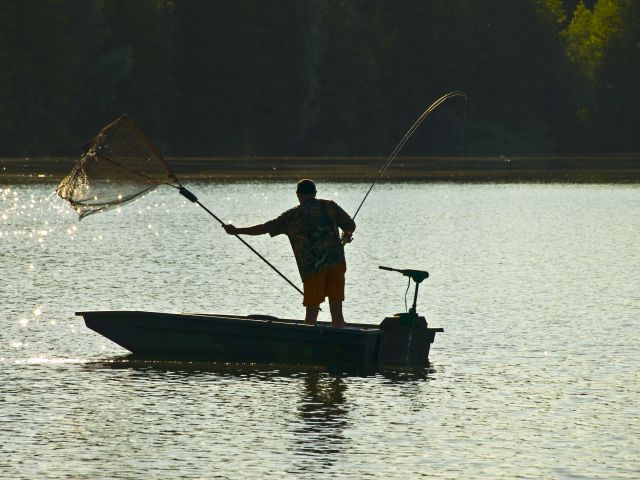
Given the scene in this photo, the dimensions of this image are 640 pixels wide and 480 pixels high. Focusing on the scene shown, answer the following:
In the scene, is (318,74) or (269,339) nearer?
(269,339)

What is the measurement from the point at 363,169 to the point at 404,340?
7245 cm

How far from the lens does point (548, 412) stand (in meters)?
15.9

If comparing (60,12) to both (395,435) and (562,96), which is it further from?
(395,435)

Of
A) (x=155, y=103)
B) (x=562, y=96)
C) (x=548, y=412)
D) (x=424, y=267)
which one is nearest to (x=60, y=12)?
(x=155, y=103)

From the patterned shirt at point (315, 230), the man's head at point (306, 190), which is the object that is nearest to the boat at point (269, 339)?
the patterned shirt at point (315, 230)

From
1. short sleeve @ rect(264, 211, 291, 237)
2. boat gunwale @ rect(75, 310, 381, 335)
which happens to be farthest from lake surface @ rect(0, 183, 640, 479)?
short sleeve @ rect(264, 211, 291, 237)

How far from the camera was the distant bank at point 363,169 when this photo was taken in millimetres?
78562

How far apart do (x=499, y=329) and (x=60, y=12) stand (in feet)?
274

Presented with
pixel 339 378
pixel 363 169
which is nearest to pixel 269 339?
pixel 339 378

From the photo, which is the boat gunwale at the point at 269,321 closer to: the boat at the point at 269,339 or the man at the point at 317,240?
the boat at the point at 269,339

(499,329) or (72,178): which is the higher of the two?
(72,178)

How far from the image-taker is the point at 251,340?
1881 centimetres

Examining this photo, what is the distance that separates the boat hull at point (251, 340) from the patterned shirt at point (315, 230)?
710 millimetres

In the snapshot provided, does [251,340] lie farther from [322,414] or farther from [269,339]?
[322,414]
